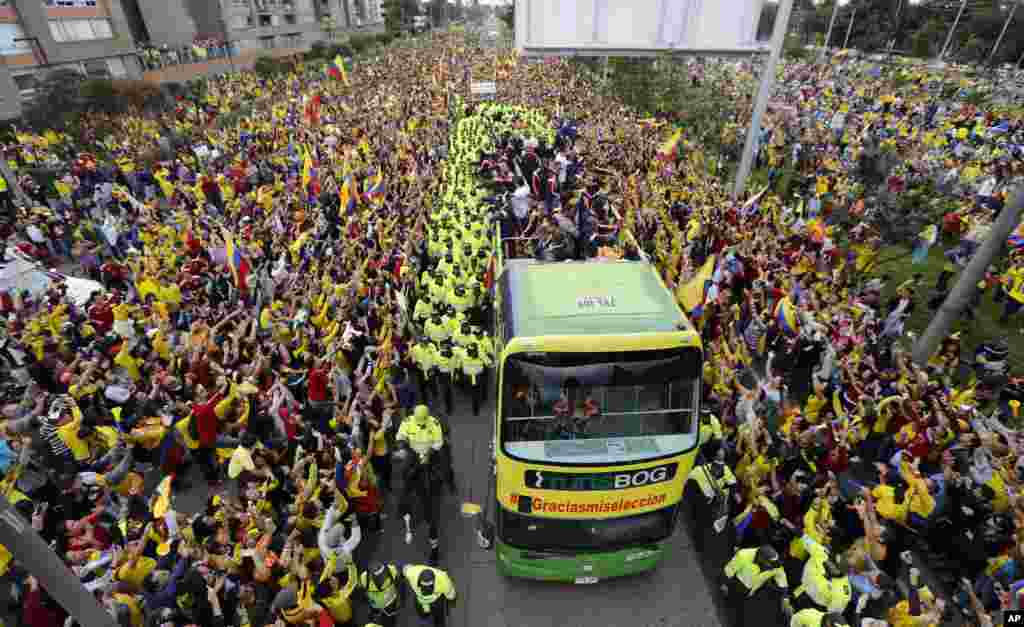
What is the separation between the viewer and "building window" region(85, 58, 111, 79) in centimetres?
3384

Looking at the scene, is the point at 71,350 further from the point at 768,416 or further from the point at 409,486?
the point at 768,416

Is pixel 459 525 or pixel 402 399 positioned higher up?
pixel 402 399

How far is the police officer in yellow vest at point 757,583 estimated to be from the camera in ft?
16.9

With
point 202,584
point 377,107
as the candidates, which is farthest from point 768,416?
point 377,107

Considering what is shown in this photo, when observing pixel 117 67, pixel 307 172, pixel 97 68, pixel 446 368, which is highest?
A: pixel 97 68

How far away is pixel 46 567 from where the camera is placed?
3219mm

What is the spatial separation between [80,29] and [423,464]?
43.7 metres

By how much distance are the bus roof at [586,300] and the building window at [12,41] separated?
37.9 meters

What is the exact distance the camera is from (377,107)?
2453 centimetres

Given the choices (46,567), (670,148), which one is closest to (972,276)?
(670,148)

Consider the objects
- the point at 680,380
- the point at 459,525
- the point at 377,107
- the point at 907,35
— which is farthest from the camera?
the point at 907,35

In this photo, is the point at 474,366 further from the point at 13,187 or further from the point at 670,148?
the point at 13,187

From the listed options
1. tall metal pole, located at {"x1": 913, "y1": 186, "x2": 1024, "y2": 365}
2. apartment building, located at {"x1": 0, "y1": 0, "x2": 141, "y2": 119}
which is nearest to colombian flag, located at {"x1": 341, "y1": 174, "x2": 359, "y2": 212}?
tall metal pole, located at {"x1": 913, "y1": 186, "x2": 1024, "y2": 365}

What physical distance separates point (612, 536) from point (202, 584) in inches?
159
